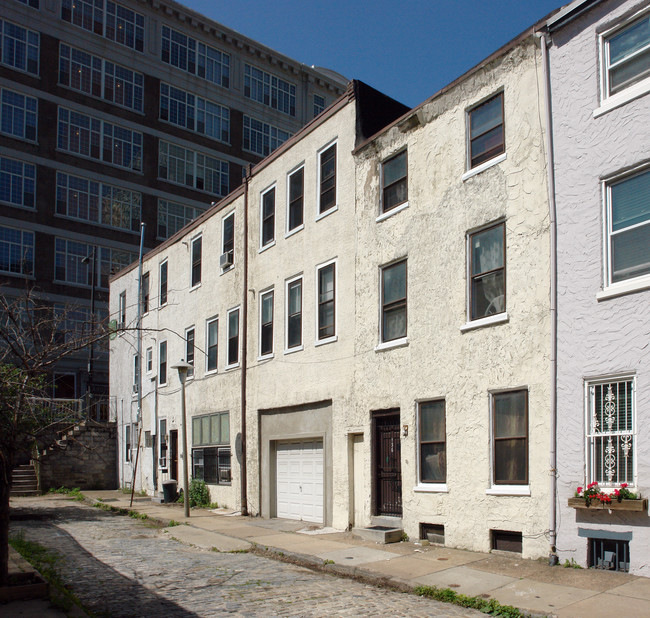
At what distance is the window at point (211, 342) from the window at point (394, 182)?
30.2 ft

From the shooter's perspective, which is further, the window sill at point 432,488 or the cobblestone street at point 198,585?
the window sill at point 432,488

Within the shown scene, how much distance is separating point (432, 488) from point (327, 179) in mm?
8144

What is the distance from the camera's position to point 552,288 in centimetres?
1135

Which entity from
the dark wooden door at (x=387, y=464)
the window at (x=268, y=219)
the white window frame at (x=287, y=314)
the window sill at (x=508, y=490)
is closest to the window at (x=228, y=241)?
the window at (x=268, y=219)

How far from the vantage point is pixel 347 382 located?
16.2 m

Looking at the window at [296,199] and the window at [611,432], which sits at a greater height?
the window at [296,199]

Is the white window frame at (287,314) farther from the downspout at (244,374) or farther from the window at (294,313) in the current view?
the downspout at (244,374)

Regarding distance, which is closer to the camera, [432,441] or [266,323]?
[432,441]

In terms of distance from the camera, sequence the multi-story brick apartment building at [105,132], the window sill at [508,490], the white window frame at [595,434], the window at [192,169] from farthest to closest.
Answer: the window at [192,169]
the multi-story brick apartment building at [105,132]
the window sill at [508,490]
the white window frame at [595,434]

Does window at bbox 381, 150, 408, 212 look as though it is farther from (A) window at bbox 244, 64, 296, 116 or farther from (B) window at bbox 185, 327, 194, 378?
(A) window at bbox 244, 64, 296, 116

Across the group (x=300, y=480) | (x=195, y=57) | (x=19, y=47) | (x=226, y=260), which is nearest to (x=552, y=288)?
(x=300, y=480)

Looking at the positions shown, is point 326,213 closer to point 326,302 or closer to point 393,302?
point 326,302

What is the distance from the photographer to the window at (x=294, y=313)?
18578mm

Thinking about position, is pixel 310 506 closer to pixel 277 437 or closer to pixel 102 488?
pixel 277 437
